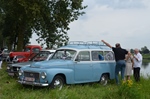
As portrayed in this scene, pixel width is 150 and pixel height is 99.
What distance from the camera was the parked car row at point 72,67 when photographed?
10078 mm

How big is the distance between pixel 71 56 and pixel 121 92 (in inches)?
110

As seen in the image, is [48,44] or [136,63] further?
[48,44]

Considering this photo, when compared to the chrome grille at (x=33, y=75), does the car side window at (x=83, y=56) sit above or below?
above

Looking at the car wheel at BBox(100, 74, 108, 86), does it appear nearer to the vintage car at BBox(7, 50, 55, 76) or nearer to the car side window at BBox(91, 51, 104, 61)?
the car side window at BBox(91, 51, 104, 61)

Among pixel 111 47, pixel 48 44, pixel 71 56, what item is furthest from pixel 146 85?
pixel 48 44

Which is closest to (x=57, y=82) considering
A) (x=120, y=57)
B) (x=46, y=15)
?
(x=120, y=57)

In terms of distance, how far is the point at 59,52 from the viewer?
11.9 metres

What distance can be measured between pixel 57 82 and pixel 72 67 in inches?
41.3

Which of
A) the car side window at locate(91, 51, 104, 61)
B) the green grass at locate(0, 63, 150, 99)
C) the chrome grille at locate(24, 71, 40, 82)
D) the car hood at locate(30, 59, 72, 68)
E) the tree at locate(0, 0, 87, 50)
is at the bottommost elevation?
the green grass at locate(0, 63, 150, 99)

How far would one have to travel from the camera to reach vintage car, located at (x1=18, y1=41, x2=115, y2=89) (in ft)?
33.0

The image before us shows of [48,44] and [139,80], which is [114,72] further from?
[48,44]

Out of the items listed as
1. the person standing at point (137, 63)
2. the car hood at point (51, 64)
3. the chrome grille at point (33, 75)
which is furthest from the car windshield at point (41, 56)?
the person standing at point (137, 63)

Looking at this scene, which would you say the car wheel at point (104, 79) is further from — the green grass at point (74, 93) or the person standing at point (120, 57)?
the green grass at point (74, 93)

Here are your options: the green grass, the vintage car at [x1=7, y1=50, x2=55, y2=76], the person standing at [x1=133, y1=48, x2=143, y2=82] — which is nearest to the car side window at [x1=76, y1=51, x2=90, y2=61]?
the green grass
